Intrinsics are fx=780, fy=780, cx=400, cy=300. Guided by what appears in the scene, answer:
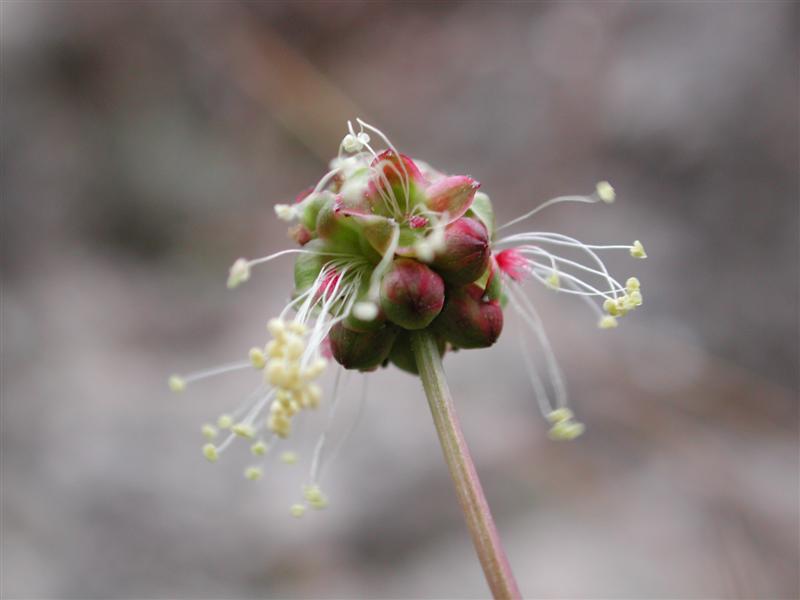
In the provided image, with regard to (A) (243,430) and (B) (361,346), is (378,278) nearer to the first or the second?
(B) (361,346)

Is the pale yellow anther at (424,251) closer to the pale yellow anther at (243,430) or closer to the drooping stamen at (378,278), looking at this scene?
the drooping stamen at (378,278)

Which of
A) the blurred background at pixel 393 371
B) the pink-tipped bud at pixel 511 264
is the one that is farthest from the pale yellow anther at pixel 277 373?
the blurred background at pixel 393 371

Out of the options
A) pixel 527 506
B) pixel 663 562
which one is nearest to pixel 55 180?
pixel 527 506

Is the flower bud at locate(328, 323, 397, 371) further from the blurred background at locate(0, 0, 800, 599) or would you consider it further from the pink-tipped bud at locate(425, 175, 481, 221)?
the blurred background at locate(0, 0, 800, 599)

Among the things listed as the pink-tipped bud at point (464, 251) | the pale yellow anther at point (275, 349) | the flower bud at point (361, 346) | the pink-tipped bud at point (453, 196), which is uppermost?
the pink-tipped bud at point (453, 196)

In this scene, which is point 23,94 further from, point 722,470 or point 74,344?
point 722,470

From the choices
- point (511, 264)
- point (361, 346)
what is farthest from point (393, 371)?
point (361, 346)

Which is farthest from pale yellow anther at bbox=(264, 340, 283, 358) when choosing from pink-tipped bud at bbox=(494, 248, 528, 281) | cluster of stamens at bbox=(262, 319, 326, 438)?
pink-tipped bud at bbox=(494, 248, 528, 281)
